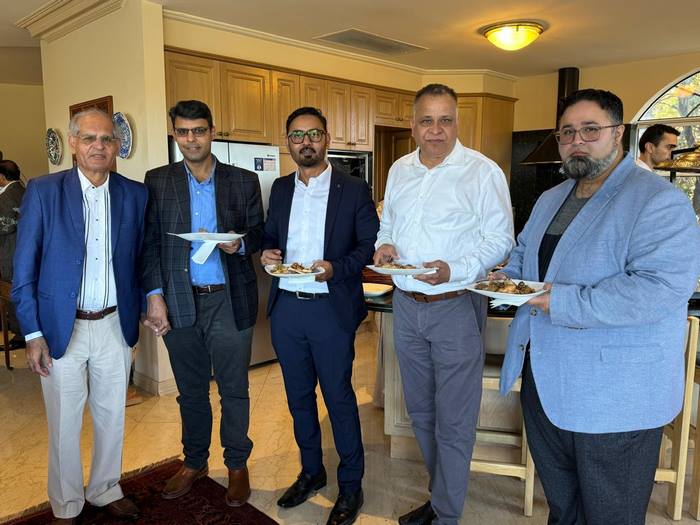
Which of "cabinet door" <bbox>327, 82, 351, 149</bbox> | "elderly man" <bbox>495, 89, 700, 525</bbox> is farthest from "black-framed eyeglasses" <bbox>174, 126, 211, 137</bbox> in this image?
"cabinet door" <bbox>327, 82, 351, 149</bbox>

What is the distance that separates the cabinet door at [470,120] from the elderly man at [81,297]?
4521 millimetres

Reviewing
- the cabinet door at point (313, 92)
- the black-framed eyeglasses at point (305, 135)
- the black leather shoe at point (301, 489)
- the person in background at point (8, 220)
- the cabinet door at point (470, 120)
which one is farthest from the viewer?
the cabinet door at point (470, 120)

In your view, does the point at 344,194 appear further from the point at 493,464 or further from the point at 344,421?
the point at 493,464

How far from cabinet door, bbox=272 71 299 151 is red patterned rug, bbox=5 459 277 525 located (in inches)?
113

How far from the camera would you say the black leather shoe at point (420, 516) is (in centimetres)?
218

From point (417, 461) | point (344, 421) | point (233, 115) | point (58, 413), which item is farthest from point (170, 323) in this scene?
point (233, 115)

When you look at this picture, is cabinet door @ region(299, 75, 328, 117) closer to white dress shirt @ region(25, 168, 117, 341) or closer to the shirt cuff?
white dress shirt @ region(25, 168, 117, 341)

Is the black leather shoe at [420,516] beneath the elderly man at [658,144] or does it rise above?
beneath

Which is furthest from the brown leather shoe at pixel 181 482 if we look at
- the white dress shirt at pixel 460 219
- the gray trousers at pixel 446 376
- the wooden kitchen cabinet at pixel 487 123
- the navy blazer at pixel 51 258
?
the wooden kitchen cabinet at pixel 487 123

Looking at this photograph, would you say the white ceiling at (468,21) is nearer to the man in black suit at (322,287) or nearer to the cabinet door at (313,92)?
the cabinet door at (313,92)

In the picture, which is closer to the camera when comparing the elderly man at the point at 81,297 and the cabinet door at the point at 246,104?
the elderly man at the point at 81,297

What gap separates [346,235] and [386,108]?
12.0 ft

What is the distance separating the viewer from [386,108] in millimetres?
5520

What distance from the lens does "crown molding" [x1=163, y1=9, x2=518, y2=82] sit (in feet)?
12.9
